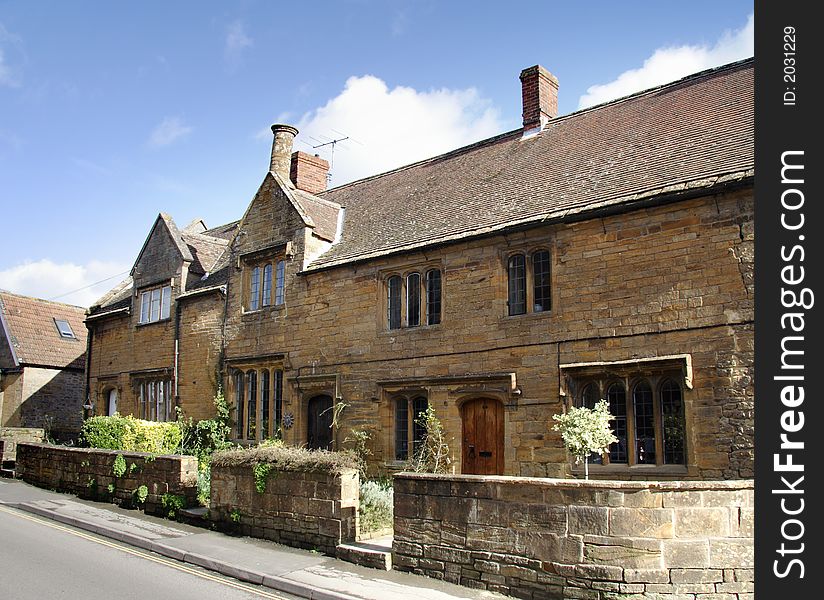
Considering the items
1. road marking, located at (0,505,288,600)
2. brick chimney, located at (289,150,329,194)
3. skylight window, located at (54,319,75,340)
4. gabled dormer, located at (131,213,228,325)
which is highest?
brick chimney, located at (289,150,329,194)

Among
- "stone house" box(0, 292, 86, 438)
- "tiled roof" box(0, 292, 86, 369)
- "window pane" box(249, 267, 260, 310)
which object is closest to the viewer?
"window pane" box(249, 267, 260, 310)

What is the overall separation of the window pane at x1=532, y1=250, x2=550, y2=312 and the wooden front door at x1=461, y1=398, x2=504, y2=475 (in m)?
2.23

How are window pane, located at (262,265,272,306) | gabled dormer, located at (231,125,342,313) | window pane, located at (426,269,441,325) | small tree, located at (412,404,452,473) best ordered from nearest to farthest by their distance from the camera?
1. small tree, located at (412,404,452,473)
2. window pane, located at (426,269,441,325)
3. gabled dormer, located at (231,125,342,313)
4. window pane, located at (262,265,272,306)

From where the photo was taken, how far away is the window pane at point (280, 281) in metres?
20.1

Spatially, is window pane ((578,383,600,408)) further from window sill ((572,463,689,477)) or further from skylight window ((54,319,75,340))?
skylight window ((54,319,75,340))

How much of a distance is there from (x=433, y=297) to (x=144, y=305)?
508 inches

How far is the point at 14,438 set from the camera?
2364 centimetres

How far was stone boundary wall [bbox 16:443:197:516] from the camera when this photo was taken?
14.8 meters

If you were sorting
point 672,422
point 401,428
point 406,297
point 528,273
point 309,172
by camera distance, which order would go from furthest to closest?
point 309,172 < point 406,297 < point 401,428 < point 528,273 < point 672,422

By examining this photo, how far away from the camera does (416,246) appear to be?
1653 cm

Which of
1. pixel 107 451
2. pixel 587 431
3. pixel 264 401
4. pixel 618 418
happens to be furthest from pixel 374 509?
pixel 264 401

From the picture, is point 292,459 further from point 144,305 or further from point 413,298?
point 144,305

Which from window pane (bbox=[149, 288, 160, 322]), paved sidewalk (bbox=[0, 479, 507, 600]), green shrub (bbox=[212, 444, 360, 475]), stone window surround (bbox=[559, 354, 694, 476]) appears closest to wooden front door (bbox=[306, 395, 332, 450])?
paved sidewalk (bbox=[0, 479, 507, 600])
